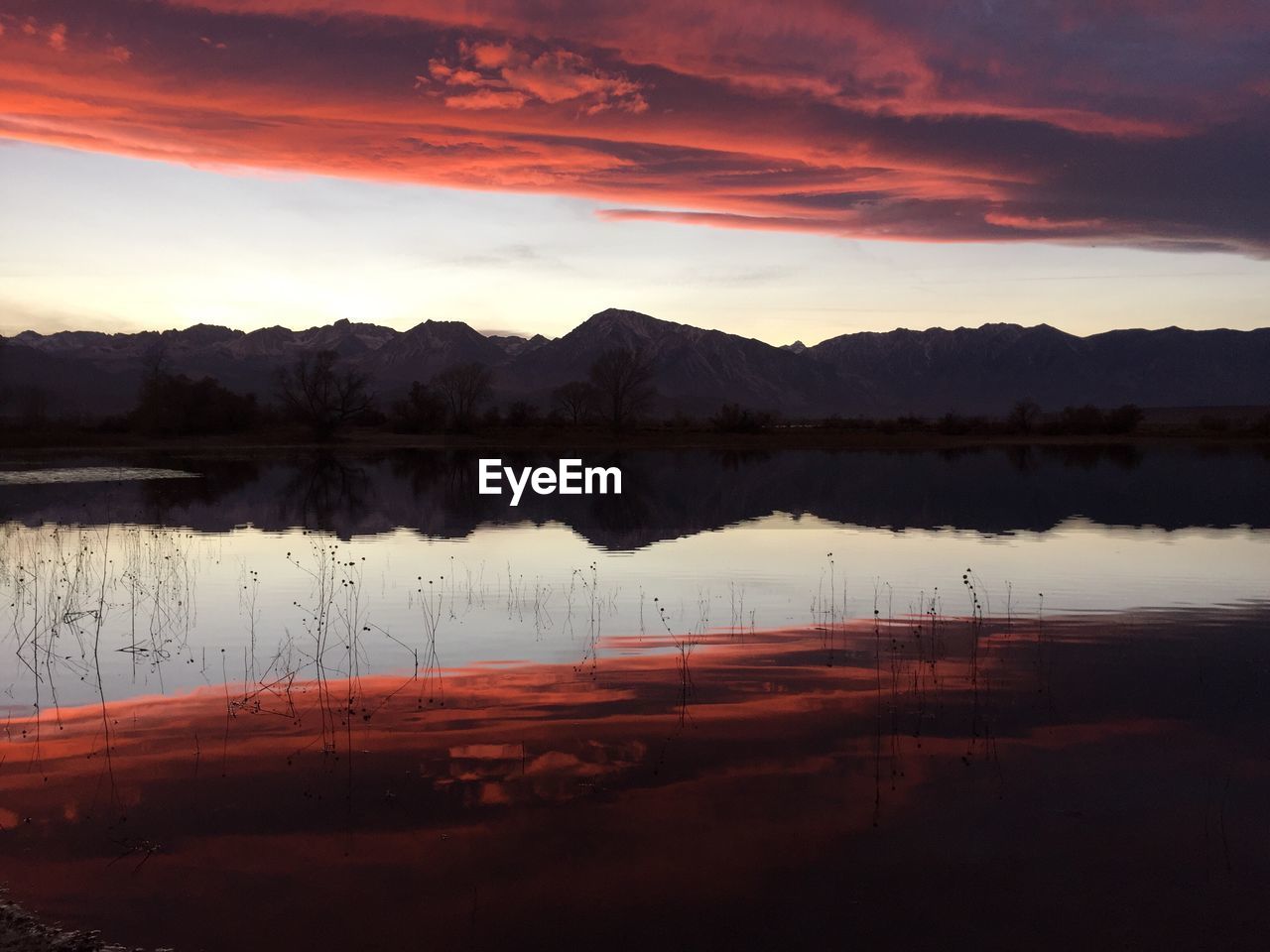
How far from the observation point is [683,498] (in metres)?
60.7

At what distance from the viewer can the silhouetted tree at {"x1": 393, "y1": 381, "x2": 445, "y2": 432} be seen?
158 m

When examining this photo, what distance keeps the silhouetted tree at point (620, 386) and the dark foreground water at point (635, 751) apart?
4863 inches

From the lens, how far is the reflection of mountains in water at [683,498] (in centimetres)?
4647

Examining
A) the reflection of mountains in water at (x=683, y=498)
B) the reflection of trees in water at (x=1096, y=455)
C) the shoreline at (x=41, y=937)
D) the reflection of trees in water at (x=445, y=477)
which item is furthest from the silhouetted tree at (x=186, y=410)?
A: the shoreline at (x=41, y=937)

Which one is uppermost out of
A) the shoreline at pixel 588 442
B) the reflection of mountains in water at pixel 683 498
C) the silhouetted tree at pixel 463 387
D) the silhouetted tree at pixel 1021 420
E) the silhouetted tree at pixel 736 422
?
the silhouetted tree at pixel 463 387

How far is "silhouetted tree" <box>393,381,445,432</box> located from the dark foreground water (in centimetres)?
12551

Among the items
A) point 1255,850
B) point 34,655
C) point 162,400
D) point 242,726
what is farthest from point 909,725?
point 162,400

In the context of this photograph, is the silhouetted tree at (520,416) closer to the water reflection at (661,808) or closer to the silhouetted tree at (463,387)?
the silhouetted tree at (463,387)

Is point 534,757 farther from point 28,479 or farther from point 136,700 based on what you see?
point 28,479

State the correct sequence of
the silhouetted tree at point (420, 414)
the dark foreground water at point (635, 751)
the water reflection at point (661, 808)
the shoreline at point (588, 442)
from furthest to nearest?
1. the silhouetted tree at point (420, 414)
2. the shoreline at point (588, 442)
3. the dark foreground water at point (635, 751)
4. the water reflection at point (661, 808)

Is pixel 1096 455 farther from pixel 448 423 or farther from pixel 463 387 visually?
pixel 463 387

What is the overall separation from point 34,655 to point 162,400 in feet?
437

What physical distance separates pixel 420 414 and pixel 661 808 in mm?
152494

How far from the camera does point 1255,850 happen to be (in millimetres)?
11016
